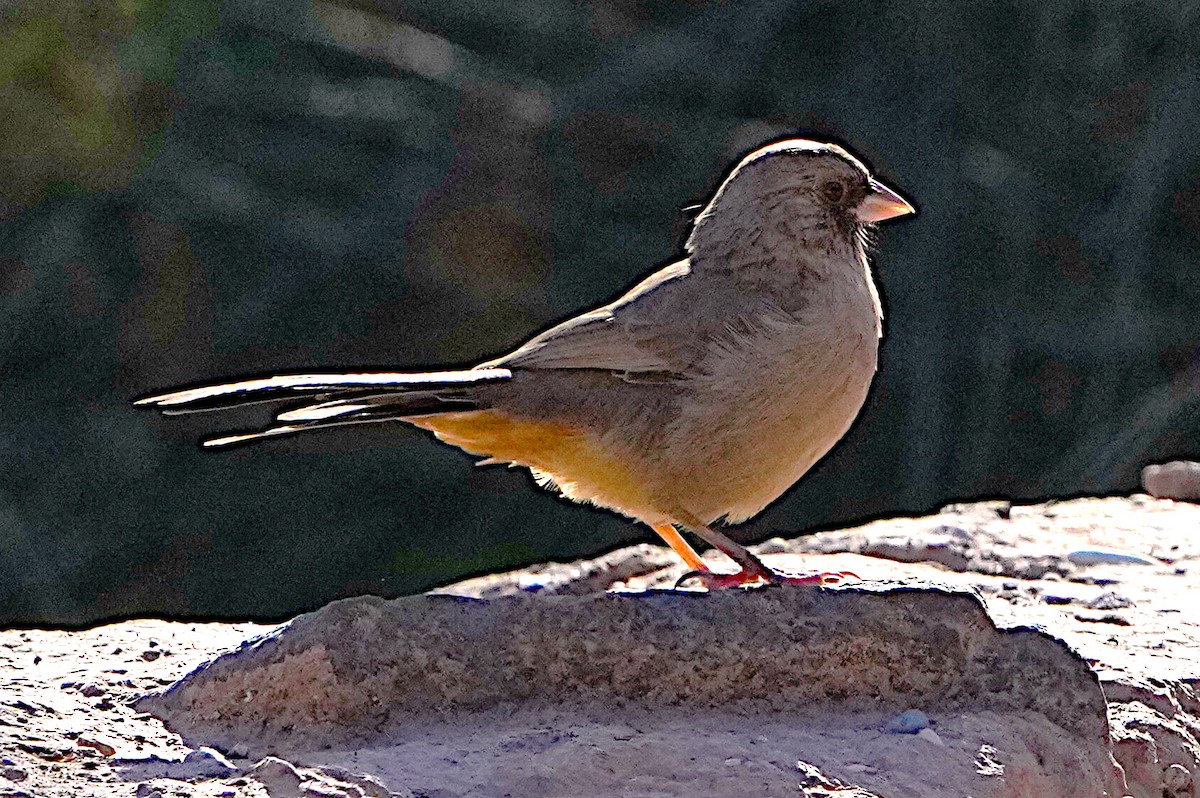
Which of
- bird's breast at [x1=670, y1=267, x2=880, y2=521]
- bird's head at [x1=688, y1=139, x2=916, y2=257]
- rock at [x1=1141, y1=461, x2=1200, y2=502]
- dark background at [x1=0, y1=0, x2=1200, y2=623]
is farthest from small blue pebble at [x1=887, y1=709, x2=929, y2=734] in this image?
→ dark background at [x1=0, y1=0, x2=1200, y2=623]

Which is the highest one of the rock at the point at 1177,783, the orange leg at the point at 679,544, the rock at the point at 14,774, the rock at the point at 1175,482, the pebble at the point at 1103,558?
the rock at the point at 14,774

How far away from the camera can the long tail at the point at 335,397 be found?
3604mm

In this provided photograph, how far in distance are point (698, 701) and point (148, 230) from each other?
6042 millimetres

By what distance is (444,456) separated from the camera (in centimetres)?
897

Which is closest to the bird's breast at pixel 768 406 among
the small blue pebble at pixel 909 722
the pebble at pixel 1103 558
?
the small blue pebble at pixel 909 722

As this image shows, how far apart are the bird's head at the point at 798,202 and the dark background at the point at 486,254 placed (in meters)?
4.11

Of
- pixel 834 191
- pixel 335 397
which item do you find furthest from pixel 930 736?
pixel 834 191

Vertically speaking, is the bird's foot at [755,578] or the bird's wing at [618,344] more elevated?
the bird's wing at [618,344]

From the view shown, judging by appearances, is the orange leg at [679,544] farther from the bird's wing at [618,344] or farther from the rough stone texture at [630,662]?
the rough stone texture at [630,662]

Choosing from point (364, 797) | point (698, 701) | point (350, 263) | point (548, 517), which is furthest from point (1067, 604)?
point (350, 263)

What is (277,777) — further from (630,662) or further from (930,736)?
(930,736)

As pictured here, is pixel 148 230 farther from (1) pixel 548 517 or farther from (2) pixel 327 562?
(1) pixel 548 517

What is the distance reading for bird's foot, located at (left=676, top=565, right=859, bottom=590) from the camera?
397 centimetres

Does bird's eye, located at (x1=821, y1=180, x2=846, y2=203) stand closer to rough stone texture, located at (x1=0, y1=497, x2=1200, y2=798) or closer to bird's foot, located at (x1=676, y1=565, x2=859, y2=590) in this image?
bird's foot, located at (x1=676, y1=565, x2=859, y2=590)
